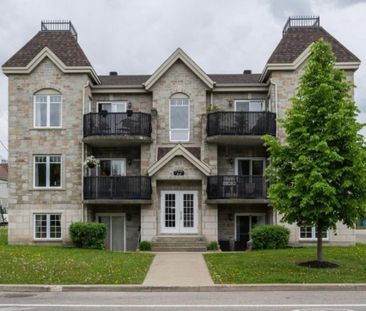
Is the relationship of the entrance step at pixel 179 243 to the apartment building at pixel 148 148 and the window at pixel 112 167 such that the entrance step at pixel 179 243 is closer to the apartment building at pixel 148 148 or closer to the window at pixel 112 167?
the apartment building at pixel 148 148

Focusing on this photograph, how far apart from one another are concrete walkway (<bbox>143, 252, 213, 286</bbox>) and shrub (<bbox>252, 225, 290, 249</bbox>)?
3.53 metres

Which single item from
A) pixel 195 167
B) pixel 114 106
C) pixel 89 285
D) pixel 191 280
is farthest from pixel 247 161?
pixel 89 285

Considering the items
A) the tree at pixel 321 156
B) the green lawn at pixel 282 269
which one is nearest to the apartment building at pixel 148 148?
the green lawn at pixel 282 269

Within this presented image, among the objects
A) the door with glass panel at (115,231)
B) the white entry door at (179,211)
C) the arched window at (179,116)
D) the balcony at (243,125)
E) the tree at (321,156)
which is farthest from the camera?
the door with glass panel at (115,231)

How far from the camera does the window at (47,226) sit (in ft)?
88.7

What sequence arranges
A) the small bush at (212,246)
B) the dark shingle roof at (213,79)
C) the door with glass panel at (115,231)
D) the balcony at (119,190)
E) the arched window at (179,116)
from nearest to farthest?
the small bush at (212,246) < the balcony at (119,190) < the arched window at (179,116) < the door with glass panel at (115,231) < the dark shingle roof at (213,79)

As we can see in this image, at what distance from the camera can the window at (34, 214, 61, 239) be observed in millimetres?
27047

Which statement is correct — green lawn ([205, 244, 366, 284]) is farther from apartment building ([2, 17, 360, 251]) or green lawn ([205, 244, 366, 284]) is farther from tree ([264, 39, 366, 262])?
apartment building ([2, 17, 360, 251])

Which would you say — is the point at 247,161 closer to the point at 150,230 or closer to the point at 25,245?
the point at 150,230

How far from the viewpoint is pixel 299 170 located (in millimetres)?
17578

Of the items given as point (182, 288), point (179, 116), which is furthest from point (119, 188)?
point (182, 288)

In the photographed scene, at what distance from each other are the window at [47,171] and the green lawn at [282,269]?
9.66 m

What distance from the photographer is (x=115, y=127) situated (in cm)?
2670

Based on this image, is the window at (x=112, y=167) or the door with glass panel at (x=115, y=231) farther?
the window at (x=112, y=167)
